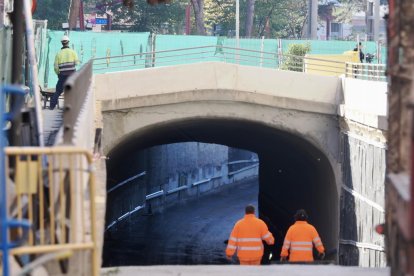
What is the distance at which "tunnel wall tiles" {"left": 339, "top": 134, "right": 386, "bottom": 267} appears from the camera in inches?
802

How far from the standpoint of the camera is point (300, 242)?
16859 mm

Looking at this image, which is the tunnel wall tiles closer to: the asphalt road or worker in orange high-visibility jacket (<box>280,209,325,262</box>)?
worker in orange high-visibility jacket (<box>280,209,325,262</box>)

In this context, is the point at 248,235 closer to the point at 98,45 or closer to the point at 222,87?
the point at 222,87

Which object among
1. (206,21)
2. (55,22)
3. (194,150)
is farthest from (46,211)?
(206,21)

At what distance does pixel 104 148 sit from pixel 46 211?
15.0 metres

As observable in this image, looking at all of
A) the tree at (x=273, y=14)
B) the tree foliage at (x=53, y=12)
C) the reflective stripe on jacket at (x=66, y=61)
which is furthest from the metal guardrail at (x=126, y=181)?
the tree at (x=273, y=14)

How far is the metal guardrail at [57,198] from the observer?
28.7 feet

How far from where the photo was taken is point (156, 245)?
110 feet

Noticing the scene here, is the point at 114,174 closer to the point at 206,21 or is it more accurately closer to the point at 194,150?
the point at 194,150

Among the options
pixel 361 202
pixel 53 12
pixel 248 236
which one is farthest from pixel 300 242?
pixel 53 12

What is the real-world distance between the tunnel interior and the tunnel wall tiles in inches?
38.1

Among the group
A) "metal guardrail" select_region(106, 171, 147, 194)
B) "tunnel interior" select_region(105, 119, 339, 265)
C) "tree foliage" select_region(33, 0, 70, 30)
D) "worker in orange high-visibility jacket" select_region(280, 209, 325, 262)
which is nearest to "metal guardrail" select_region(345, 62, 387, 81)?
"tunnel interior" select_region(105, 119, 339, 265)

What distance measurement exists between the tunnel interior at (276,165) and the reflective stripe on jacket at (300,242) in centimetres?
804

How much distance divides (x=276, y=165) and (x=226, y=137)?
197cm
